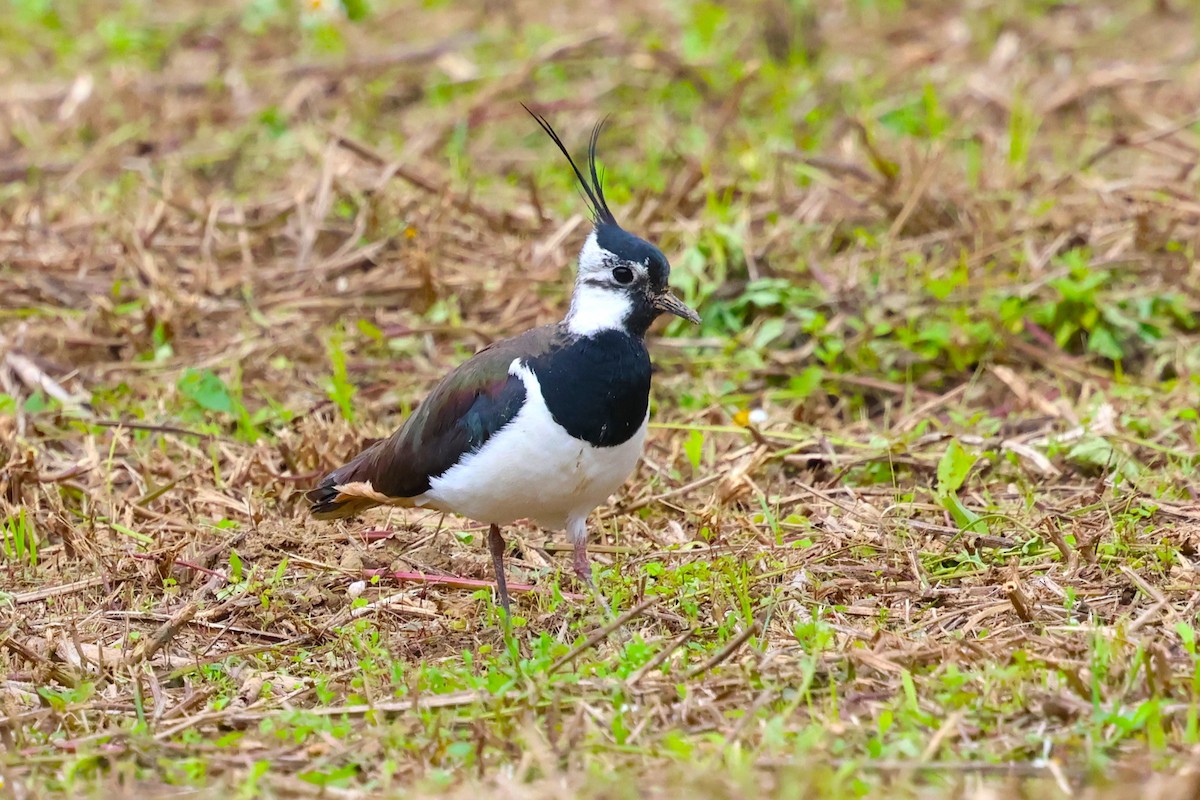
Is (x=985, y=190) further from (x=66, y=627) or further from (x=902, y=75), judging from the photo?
(x=66, y=627)

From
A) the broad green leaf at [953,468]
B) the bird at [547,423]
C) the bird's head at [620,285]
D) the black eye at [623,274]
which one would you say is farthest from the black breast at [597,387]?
the broad green leaf at [953,468]

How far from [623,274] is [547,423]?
0.61 metres

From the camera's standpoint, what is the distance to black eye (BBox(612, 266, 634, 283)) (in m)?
4.85

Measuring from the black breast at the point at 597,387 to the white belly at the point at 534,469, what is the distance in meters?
0.03

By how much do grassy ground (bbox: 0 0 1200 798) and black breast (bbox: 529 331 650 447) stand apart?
522mm

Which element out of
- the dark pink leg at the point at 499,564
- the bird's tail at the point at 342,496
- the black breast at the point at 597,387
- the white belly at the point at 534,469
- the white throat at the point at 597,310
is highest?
the white throat at the point at 597,310

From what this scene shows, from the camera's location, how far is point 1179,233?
23.1ft

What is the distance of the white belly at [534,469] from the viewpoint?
4.50 metres

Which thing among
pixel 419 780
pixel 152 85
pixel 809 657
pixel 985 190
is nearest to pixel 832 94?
pixel 985 190

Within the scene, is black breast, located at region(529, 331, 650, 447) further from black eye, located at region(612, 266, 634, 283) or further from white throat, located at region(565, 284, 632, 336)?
black eye, located at region(612, 266, 634, 283)

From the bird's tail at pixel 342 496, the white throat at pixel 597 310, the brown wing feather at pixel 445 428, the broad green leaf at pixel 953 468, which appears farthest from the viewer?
the broad green leaf at pixel 953 468

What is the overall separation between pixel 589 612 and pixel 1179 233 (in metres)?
3.79

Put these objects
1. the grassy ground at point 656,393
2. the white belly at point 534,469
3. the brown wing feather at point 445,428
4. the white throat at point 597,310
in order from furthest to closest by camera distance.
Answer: the white throat at point 597,310 → the brown wing feather at point 445,428 → the white belly at point 534,469 → the grassy ground at point 656,393

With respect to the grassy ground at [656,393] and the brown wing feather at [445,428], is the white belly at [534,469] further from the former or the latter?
the grassy ground at [656,393]
